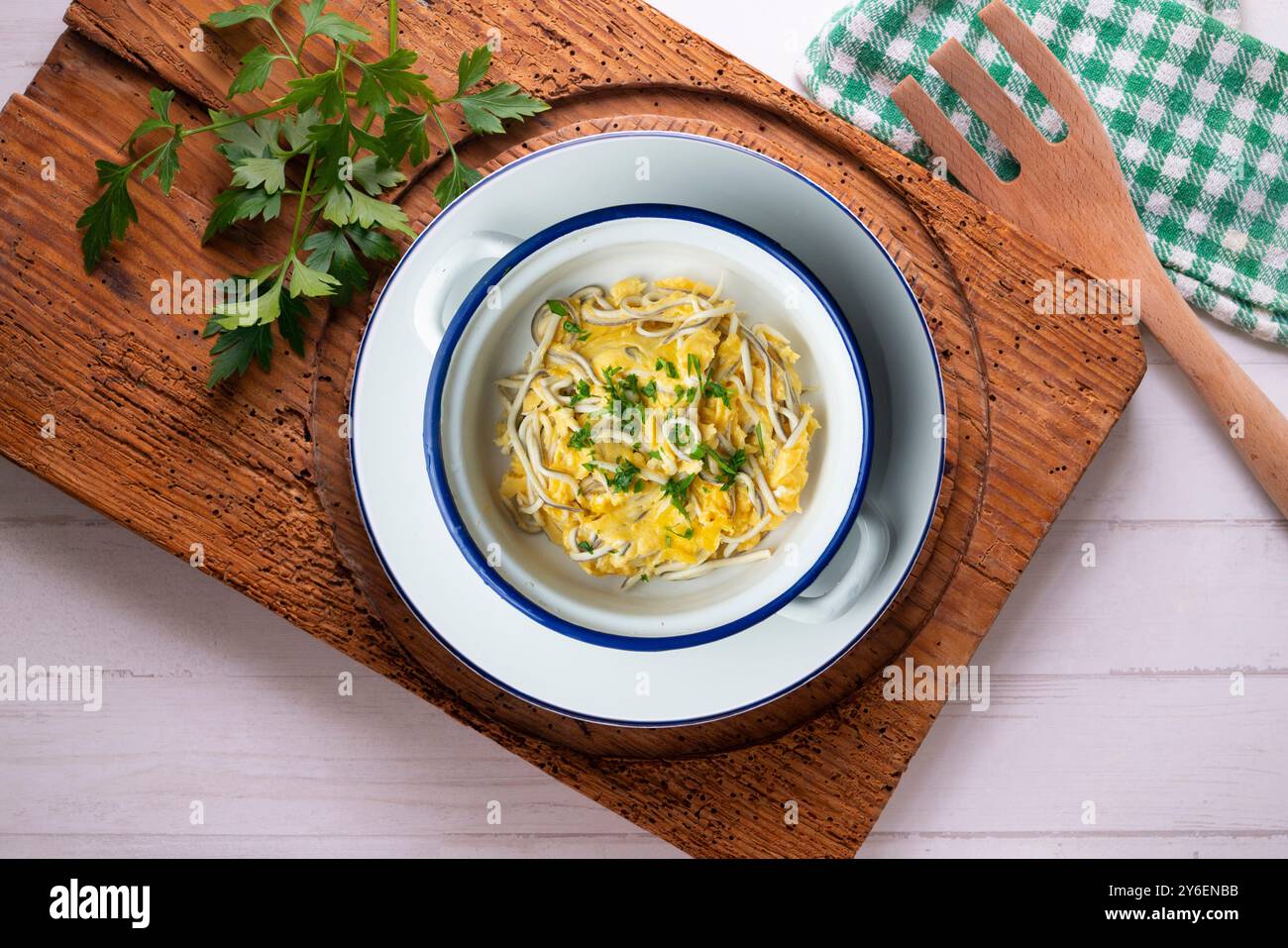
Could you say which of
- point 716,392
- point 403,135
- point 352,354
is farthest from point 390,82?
point 716,392

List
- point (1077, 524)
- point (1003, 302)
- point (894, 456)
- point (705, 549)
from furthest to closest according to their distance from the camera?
point (1077, 524) → point (1003, 302) → point (894, 456) → point (705, 549)

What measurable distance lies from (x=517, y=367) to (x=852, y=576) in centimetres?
54

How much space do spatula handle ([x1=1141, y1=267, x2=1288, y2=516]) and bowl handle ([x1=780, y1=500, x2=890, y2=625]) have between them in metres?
0.73

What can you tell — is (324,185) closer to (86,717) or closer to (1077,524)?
(86,717)

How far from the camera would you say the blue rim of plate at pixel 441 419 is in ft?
3.92

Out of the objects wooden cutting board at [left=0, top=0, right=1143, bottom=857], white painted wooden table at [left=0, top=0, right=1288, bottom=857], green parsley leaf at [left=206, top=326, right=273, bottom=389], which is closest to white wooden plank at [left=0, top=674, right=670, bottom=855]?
white painted wooden table at [left=0, top=0, right=1288, bottom=857]

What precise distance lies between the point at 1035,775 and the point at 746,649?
78 cm

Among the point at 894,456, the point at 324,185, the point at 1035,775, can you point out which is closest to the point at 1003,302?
the point at 894,456

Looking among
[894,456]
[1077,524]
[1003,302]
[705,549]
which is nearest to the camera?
[705,549]

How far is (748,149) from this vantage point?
52.6 inches

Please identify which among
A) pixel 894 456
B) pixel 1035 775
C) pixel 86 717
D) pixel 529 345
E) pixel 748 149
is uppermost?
pixel 748 149

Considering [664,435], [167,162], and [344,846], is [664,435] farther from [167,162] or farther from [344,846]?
[344,846]

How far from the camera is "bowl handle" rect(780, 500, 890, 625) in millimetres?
1271

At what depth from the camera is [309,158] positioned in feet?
4.71
